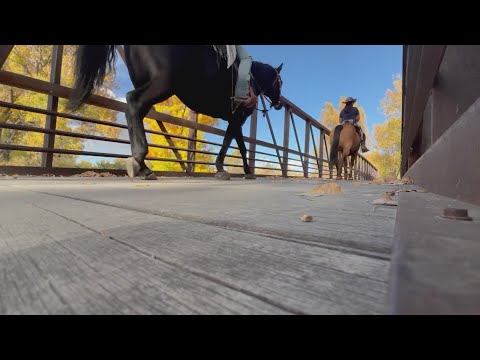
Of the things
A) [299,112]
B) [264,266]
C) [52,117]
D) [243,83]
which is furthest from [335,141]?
[264,266]

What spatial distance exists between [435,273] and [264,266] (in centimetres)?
15

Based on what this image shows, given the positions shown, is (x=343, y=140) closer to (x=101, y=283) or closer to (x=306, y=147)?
(x=306, y=147)

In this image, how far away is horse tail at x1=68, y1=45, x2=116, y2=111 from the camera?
2301mm

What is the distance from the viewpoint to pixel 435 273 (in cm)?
21

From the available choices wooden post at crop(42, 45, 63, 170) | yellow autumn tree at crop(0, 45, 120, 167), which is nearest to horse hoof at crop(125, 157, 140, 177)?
wooden post at crop(42, 45, 63, 170)

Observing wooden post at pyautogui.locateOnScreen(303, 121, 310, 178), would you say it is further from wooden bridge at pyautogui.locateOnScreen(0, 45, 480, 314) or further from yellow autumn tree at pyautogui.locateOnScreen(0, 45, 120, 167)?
wooden bridge at pyautogui.locateOnScreen(0, 45, 480, 314)

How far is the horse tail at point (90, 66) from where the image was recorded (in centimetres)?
230

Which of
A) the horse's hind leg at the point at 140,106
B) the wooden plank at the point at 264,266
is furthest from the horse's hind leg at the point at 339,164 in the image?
the wooden plank at the point at 264,266

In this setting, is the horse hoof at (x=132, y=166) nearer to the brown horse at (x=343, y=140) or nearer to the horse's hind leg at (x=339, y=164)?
the brown horse at (x=343, y=140)

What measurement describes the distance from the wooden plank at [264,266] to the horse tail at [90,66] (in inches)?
92.2

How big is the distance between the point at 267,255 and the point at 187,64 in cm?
246

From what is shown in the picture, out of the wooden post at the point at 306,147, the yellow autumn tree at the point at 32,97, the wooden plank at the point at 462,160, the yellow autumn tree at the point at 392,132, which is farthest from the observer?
the yellow autumn tree at the point at 392,132

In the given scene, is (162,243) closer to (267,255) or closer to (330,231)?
(267,255)
